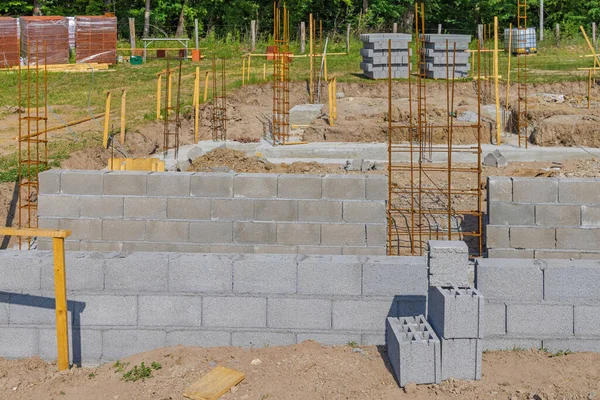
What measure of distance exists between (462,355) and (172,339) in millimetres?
2131

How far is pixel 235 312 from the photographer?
6203 millimetres

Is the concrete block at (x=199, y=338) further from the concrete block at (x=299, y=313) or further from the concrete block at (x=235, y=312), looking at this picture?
the concrete block at (x=299, y=313)

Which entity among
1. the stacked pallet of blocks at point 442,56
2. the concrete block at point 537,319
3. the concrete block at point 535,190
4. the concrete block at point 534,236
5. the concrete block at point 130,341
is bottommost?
the concrete block at point 130,341

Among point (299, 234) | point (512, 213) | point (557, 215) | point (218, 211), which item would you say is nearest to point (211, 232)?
point (218, 211)

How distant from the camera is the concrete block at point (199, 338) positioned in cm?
624

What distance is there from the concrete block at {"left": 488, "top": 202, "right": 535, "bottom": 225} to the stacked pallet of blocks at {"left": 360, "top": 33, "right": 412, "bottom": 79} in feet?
50.0

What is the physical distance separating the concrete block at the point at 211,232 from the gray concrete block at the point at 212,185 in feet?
1.05

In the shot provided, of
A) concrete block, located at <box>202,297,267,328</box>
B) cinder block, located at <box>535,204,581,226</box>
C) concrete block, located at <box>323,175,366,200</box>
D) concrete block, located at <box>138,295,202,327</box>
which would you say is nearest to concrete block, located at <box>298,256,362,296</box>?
concrete block, located at <box>202,297,267,328</box>

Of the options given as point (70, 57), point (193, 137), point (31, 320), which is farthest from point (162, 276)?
point (70, 57)

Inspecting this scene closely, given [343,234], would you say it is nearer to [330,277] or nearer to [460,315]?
[330,277]

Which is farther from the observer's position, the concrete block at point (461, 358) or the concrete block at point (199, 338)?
the concrete block at point (199, 338)

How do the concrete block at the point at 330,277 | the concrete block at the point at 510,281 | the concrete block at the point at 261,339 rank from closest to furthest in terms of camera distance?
1. the concrete block at the point at 510,281
2. the concrete block at the point at 330,277
3. the concrete block at the point at 261,339

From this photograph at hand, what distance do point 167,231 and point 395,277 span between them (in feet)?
12.8

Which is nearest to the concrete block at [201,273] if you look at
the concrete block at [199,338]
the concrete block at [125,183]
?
the concrete block at [199,338]
